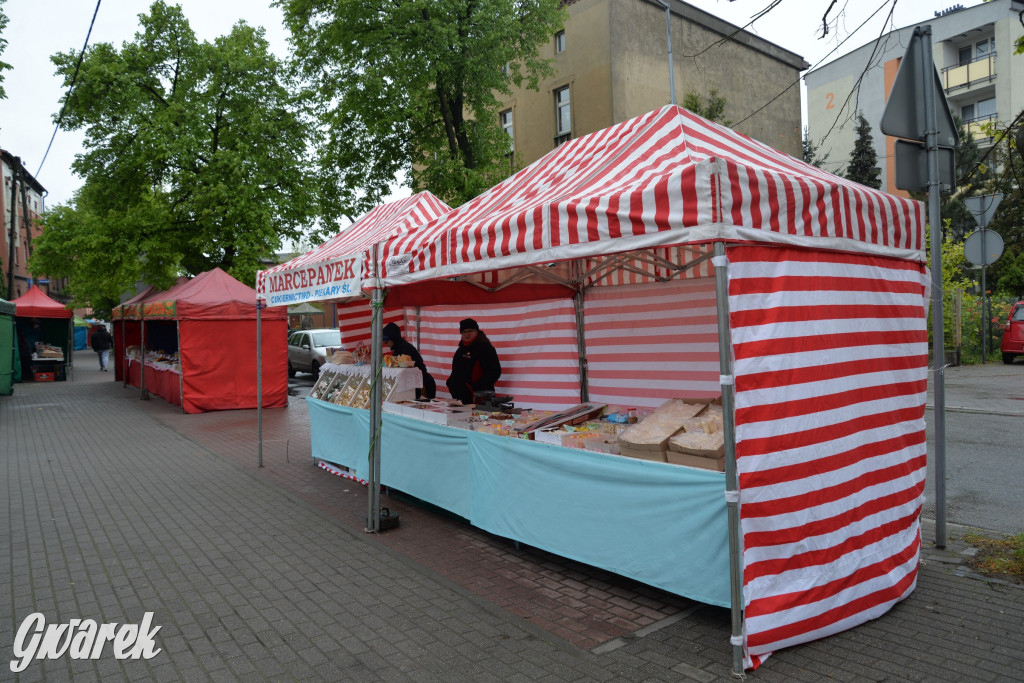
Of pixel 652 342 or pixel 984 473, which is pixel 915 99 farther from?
pixel 984 473

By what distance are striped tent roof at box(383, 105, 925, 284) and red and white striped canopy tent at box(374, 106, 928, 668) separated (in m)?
0.01

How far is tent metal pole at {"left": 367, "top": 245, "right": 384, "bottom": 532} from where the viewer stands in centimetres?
584

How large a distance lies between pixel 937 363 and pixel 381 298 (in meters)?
4.38

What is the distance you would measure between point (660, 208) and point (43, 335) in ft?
103

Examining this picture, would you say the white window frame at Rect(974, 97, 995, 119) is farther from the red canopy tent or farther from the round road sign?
the red canopy tent

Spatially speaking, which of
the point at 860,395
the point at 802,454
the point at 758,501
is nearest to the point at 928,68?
the point at 860,395

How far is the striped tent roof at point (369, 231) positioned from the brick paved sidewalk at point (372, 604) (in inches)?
96.6

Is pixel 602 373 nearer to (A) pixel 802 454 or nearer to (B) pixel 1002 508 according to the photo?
(A) pixel 802 454

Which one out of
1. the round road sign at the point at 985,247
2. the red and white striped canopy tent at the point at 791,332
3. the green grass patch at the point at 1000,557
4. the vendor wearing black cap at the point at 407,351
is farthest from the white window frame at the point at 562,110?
the green grass patch at the point at 1000,557

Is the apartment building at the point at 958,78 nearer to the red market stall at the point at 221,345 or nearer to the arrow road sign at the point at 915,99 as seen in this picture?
the red market stall at the point at 221,345

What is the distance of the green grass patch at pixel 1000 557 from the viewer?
4.46 metres

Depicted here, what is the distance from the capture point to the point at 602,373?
6.59m

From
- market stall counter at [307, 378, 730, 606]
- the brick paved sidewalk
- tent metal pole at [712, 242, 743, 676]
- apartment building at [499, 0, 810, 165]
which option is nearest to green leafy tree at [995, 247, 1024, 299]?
apartment building at [499, 0, 810, 165]

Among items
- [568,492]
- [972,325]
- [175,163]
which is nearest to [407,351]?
[568,492]
